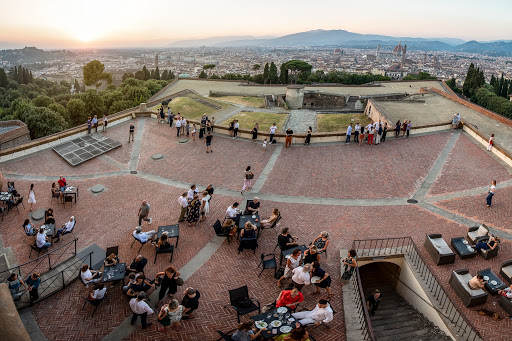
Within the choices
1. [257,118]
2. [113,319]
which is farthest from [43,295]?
[257,118]

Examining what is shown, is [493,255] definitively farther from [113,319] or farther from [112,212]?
[112,212]

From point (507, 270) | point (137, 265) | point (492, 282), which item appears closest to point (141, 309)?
point (137, 265)

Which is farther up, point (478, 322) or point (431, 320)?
point (478, 322)

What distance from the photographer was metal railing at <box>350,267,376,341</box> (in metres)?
8.15

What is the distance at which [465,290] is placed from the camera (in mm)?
9672

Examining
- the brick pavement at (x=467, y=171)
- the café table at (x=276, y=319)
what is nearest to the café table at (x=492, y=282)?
the café table at (x=276, y=319)

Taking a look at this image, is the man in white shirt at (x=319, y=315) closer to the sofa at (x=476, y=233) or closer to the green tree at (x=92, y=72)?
the sofa at (x=476, y=233)

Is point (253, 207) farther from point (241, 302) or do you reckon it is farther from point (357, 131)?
point (357, 131)

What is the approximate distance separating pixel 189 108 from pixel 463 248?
32157 mm

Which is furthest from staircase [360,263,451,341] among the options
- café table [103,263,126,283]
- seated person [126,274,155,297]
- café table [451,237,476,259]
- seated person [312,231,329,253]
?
café table [103,263,126,283]

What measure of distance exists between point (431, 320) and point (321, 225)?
16.2ft

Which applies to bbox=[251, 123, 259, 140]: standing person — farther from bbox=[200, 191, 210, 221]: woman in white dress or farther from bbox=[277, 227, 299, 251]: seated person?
bbox=[277, 227, 299, 251]: seated person

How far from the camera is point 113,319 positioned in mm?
8773

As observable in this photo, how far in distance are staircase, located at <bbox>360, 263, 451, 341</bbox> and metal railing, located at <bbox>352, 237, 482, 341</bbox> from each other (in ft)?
1.93
